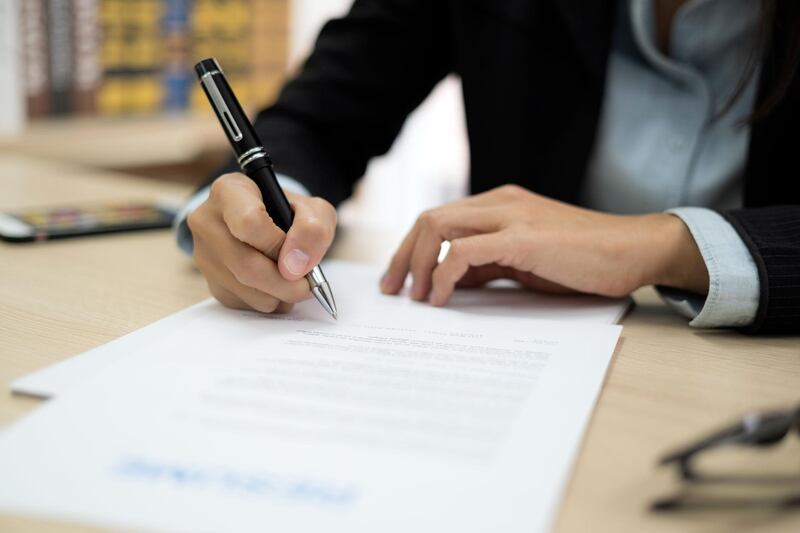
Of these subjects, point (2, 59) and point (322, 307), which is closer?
point (322, 307)

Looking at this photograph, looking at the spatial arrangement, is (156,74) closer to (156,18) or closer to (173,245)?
(156,18)

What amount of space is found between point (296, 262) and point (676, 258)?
0.30 meters

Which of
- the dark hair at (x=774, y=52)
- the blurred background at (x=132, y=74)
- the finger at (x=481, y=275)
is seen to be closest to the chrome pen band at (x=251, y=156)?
the finger at (x=481, y=275)

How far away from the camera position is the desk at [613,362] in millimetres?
362

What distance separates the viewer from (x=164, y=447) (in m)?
0.39

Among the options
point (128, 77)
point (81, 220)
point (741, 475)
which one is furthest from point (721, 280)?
point (128, 77)

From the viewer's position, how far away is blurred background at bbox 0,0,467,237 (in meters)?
1.49

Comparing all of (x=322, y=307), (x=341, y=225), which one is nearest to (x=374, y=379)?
(x=322, y=307)

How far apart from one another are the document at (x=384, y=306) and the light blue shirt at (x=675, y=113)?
0.16 meters

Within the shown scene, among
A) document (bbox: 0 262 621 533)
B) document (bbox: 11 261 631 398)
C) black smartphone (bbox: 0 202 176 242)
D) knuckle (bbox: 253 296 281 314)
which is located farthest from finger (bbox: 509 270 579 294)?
black smartphone (bbox: 0 202 176 242)

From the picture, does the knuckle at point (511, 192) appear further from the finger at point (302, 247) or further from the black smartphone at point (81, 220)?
the black smartphone at point (81, 220)

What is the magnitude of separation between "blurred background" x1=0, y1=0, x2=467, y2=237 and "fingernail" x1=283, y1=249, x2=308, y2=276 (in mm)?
794

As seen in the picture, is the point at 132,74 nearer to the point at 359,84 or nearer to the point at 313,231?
the point at 359,84

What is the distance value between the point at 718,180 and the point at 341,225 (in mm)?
452
